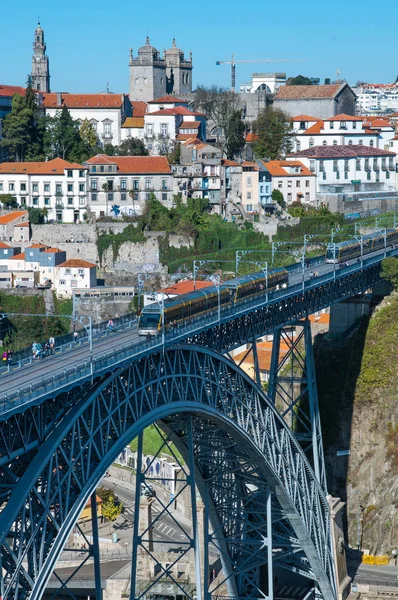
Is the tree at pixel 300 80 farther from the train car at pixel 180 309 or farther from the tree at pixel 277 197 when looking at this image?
the train car at pixel 180 309

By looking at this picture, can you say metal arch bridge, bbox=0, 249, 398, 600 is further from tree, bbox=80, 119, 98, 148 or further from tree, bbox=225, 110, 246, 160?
tree, bbox=80, 119, 98, 148

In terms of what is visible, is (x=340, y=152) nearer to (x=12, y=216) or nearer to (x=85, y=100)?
(x=85, y=100)

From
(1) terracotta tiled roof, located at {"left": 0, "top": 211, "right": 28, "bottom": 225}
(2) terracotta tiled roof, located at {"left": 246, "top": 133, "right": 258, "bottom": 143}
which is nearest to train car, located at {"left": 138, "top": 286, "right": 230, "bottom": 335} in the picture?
(1) terracotta tiled roof, located at {"left": 0, "top": 211, "right": 28, "bottom": 225}

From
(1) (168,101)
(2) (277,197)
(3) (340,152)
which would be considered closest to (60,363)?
(2) (277,197)

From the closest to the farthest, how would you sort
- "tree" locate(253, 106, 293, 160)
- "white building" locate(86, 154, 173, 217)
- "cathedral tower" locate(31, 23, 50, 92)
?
"white building" locate(86, 154, 173, 217)
"tree" locate(253, 106, 293, 160)
"cathedral tower" locate(31, 23, 50, 92)

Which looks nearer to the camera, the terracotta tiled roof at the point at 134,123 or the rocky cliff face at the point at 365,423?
the rocky cliff face at the point at 365,423

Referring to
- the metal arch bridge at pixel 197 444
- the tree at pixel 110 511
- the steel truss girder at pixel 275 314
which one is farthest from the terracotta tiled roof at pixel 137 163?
the tree at pixel 110 511

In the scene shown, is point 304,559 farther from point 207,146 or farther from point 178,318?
point 207,146
